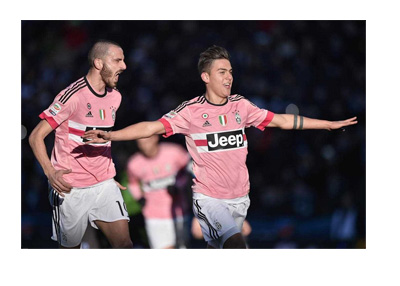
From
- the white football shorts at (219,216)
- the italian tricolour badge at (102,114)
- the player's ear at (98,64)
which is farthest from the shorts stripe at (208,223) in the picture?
the player's ear at (98,64)

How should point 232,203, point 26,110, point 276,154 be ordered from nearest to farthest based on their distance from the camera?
point 232,203 → point 26,110 → point 276,154

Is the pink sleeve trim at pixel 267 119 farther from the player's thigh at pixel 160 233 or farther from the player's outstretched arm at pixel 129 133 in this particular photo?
the player's thigh at pixel 160 233

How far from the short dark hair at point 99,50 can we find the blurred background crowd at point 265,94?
0.26ft

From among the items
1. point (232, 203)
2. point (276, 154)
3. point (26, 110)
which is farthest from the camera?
point (276, 154)

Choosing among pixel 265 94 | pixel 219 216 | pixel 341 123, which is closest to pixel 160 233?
pixel 219 216

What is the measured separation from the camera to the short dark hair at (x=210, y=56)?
448 cm

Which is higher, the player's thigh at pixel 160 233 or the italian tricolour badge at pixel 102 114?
the italian tricolour badge at pixel 102 114

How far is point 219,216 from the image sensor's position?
4.20 metres

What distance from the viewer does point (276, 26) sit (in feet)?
15.6

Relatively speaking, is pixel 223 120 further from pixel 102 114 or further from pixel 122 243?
pixel 122 243

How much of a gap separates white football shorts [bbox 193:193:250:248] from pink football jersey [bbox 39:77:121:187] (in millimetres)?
883

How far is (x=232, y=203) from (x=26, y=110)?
6.86ft

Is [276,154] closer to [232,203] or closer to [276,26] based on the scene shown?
[232,203]
